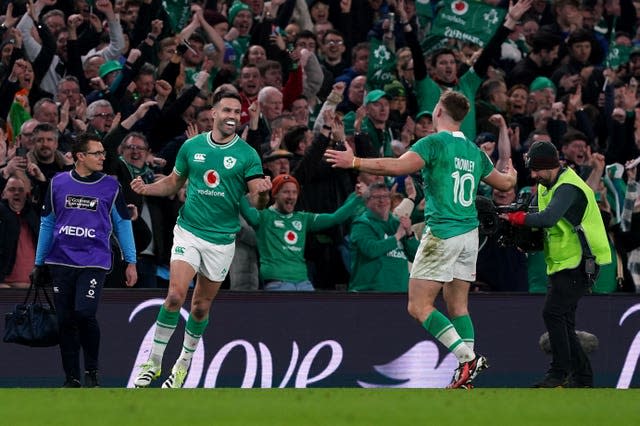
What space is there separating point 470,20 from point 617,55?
3.19 metres

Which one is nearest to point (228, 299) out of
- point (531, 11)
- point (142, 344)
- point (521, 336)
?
point (142, 344)

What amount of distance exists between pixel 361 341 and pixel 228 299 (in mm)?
1485

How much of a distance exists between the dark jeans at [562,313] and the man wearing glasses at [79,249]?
3745 millimetres

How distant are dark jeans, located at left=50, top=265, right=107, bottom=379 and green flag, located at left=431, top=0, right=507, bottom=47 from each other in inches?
322

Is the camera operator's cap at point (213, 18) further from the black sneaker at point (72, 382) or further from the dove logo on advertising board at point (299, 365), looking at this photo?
the black sneaker at point (72, 382)

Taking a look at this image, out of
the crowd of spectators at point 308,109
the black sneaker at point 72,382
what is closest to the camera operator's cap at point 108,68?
the crowd of spectators at point 308,109

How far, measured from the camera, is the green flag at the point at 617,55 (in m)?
20.5

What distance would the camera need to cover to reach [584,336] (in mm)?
14062

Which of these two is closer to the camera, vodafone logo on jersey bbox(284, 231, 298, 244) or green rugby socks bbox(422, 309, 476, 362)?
green rugby socks bbox(422, 309, 476, 362)

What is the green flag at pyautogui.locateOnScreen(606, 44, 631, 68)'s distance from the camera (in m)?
20.5

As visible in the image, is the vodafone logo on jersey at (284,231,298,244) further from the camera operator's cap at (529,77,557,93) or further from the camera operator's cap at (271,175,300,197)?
the camera operator's cap at (529,77,557,93)

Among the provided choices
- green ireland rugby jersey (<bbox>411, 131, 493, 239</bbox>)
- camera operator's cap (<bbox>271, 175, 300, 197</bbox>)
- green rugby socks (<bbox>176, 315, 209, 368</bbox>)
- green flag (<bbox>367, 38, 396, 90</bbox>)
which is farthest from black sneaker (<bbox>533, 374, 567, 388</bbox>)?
green flag (<bbox>367, 38, 396, 90</bbox>)

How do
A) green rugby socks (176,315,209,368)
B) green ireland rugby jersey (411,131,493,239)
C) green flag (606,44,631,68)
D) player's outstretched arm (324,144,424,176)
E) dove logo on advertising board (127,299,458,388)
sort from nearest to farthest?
player's outstretched arm (324,144,424,176) → green ireland rugby jersey (411,131,493,239) → green rugby socks (176,315,209,368) → dove logo on advertising board (127,299,458,388) → green flag (606,44,631,68)
